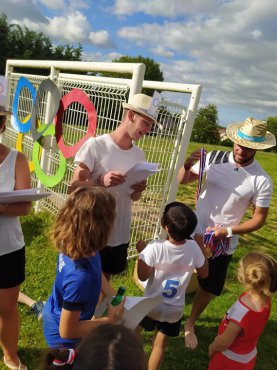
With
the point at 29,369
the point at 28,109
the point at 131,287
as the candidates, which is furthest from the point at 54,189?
the point at 29,369

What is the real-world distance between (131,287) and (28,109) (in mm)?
3304

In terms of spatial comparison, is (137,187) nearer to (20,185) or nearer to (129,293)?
(20,185)

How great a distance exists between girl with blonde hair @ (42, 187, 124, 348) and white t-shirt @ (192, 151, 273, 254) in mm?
1308

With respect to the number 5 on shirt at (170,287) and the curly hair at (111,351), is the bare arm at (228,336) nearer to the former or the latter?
the number 5 on shirt at (170,287)

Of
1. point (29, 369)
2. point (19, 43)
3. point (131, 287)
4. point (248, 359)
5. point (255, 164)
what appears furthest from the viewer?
point (19, 43)

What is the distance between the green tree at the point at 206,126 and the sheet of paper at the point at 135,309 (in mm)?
25664

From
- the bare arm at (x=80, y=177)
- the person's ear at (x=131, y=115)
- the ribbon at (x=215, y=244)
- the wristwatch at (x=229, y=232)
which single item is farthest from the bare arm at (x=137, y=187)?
the wristwatch at (x=229, y=232)

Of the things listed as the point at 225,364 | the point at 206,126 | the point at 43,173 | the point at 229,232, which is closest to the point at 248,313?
the point at 225,364

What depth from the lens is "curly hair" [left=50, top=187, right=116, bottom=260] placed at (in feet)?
5.12

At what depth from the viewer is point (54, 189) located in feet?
16.3

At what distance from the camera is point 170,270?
2.20 m

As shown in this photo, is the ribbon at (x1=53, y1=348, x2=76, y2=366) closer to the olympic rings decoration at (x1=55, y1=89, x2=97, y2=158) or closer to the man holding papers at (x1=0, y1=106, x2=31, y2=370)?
the man holding papers at (x1=0, y1=106, x2=31, y2=370)

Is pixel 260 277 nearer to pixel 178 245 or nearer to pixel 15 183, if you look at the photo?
pixel 178 245

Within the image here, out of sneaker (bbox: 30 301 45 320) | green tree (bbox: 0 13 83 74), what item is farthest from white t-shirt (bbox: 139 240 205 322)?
green tree (bbox: 0 13 83 74)
